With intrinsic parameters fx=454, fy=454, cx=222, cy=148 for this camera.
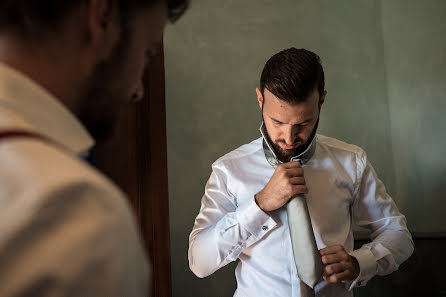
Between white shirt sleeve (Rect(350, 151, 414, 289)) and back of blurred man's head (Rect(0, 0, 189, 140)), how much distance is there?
1.26 metres

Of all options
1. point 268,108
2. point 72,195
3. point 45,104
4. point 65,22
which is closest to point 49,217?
point 72,195

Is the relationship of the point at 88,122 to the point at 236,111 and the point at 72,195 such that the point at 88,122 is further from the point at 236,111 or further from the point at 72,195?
the point at 236,111

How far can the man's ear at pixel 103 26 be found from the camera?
1.70 feet

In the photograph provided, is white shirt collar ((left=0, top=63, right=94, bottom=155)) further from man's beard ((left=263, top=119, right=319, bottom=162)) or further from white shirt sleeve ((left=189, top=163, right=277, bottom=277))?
man's beard ((left=263, top=119, right=319, bottom=162))

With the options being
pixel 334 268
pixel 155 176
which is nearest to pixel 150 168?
pixel 155 176

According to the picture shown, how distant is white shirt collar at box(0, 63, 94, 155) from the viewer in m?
0.41

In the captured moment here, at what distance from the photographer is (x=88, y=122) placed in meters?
0.57

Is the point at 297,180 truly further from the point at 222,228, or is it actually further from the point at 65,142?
the point at 65,142

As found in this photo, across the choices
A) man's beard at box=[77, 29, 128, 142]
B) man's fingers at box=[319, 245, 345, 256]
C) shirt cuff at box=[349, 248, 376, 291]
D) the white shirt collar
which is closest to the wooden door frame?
man's fingers at box=[319, 245, 345, 256]

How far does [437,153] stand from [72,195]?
2.36 m

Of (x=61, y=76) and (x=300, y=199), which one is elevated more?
(x=61, y=76)

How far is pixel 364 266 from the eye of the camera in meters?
1.57

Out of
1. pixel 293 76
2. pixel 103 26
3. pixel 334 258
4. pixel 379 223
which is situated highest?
pixel 103 26

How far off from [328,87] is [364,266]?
1.30 meters
